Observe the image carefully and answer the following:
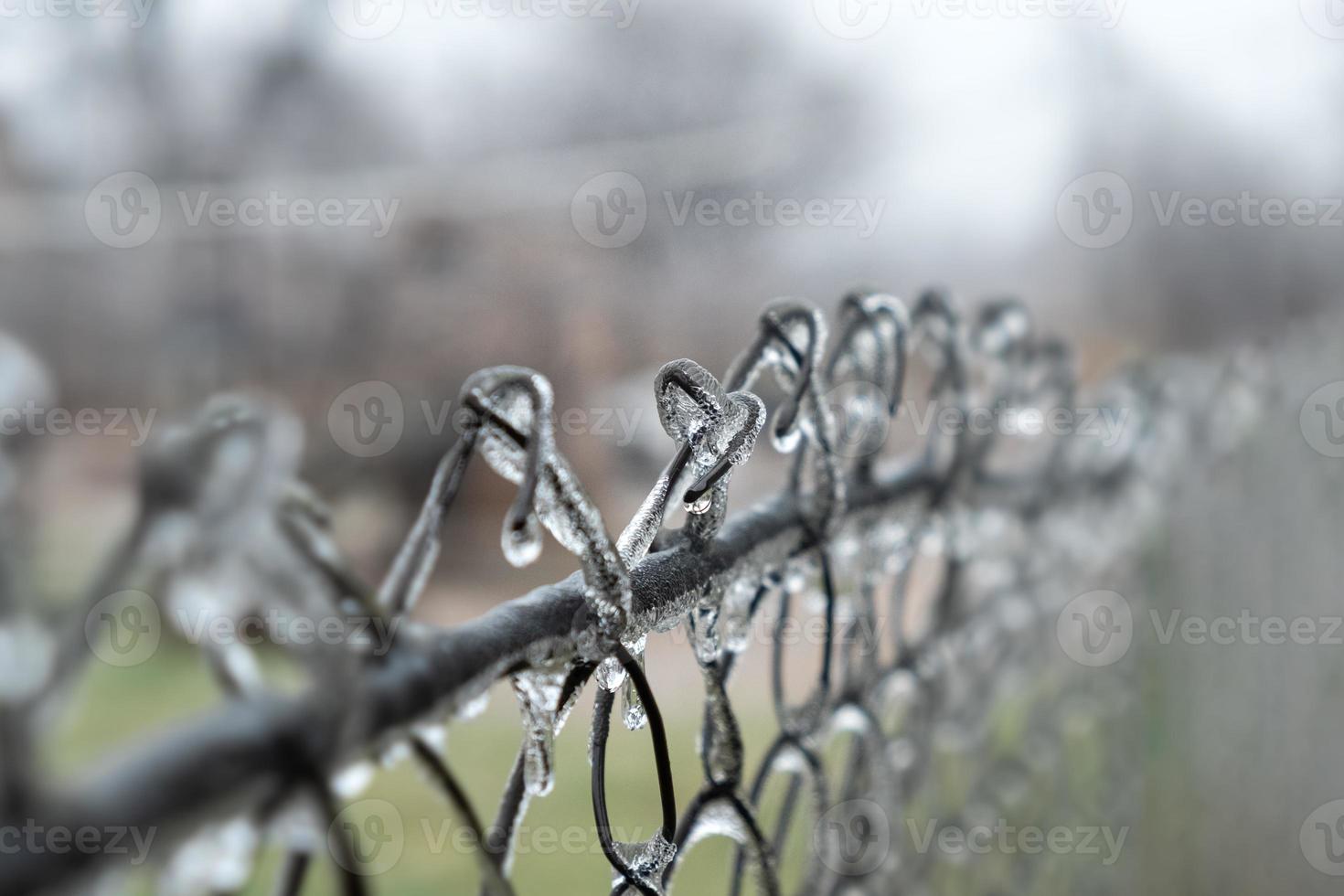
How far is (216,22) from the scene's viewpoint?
10.2 feet

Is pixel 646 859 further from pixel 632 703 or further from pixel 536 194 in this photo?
pixel 536 194

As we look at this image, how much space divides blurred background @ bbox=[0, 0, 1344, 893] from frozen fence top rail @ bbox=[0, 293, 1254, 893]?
1.68m

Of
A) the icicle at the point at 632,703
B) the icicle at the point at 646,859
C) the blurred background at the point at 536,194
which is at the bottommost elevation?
the icicle at the point at 646,859

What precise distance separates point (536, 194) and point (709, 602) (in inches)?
134

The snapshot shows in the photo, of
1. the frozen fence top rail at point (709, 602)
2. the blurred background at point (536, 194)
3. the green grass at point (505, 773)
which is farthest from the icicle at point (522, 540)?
the blurred background at point (536, 194)

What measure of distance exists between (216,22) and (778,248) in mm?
1740

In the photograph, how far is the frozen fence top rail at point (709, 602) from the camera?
0.49 feet

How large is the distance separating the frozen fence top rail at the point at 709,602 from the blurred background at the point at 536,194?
1685 mm

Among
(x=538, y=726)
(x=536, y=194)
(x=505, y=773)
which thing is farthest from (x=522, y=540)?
(x=536, y=194)

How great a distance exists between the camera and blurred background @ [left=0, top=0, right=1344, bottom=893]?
2.76 m

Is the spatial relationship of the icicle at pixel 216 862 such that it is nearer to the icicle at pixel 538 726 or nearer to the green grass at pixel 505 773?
the icicle at pixel 538 726

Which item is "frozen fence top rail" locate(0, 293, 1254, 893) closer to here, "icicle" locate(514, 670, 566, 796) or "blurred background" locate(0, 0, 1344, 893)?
"icicle" locate(514, 670, 566, 796)

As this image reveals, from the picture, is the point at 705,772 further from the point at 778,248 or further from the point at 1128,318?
the point at 778,248

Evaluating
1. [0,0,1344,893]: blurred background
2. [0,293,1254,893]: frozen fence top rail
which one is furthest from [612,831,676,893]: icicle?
[0,0,1344,893]: blurred background
